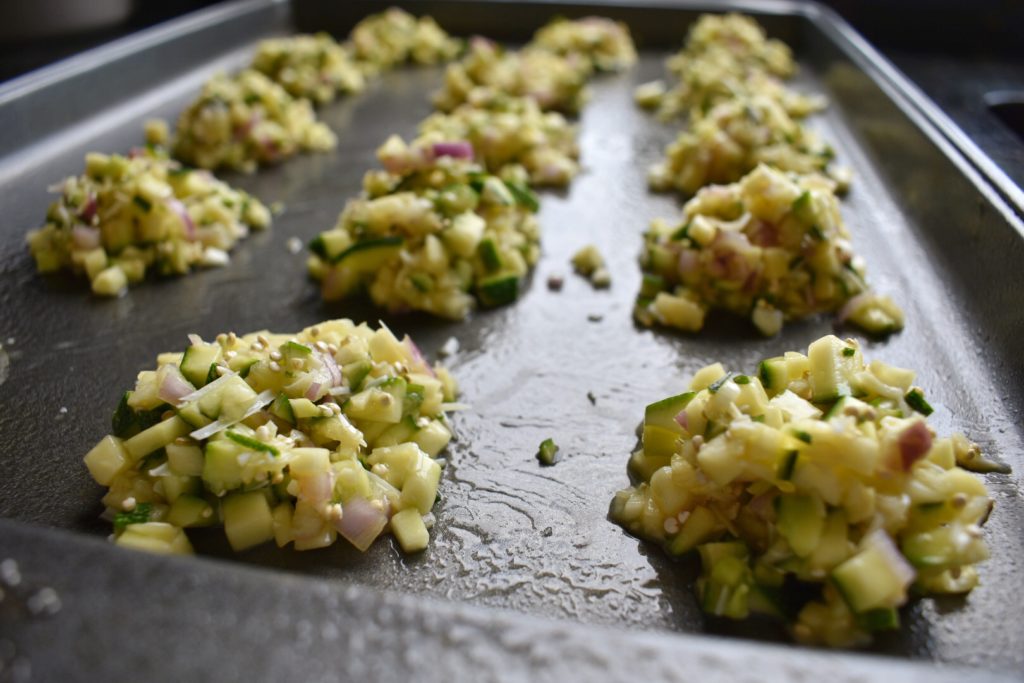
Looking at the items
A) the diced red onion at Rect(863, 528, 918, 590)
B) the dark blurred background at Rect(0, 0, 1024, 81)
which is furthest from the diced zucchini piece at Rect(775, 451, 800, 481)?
the dark blurred background at Rect(0, 0, 1024, 81)

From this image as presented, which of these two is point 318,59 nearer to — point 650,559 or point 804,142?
point 804,142

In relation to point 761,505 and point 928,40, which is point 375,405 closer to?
point 761,505

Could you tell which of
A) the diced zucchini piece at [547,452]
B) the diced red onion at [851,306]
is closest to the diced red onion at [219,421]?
the diced zucchini piece at [547,452]

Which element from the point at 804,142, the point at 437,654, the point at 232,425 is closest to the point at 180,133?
the point at 232,425

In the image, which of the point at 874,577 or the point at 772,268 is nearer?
the point at 874,577

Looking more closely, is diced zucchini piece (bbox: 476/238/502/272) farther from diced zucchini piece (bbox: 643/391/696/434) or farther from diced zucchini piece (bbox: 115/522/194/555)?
diced zucchini piece (bbox: 115/522/194/555)

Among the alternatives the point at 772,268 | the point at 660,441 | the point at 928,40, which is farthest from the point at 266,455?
the point at 928,40
